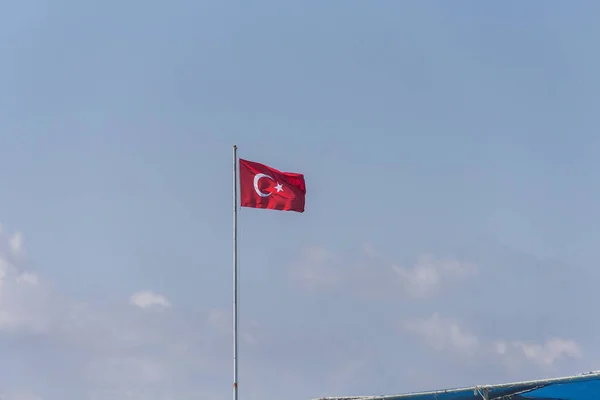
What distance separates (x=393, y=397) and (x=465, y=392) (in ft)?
6.86

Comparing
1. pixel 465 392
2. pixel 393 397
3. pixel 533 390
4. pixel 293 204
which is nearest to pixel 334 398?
pixel 393 397

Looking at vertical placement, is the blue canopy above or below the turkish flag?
below

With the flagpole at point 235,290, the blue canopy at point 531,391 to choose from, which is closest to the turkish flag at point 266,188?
the flagpole at point 235,290

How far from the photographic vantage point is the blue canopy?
83.8 feet

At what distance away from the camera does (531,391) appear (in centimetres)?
2600

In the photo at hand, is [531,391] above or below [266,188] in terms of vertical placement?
below

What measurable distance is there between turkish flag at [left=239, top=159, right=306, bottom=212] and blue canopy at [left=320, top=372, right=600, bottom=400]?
9226mm

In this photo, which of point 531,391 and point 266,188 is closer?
point 531,391

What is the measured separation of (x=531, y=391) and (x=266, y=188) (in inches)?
476

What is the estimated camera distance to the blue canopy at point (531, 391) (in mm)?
25547

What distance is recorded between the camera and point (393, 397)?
85.5ft

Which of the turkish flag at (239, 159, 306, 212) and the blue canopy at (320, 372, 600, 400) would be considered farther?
the turkish flag at (239, 159, 306, 212)

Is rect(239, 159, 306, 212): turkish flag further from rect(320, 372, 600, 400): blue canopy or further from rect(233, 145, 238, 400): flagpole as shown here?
rect(320, 372, 600, 400): blue canopy

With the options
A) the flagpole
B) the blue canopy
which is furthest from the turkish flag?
the blue canopy
